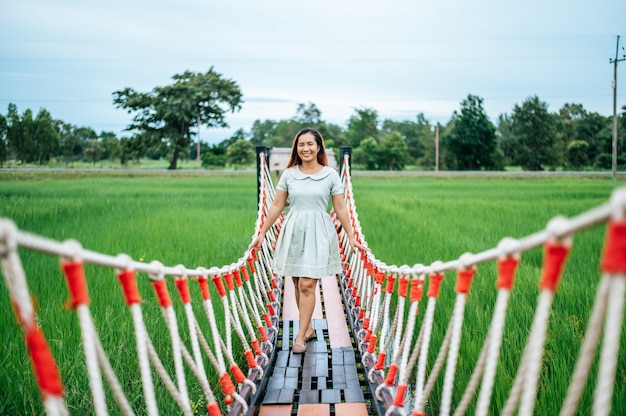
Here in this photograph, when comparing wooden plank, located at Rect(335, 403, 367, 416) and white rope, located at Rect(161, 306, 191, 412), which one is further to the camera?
wooden plank, located at Rect(335, 403, 367, 416)

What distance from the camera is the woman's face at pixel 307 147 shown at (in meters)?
2.72

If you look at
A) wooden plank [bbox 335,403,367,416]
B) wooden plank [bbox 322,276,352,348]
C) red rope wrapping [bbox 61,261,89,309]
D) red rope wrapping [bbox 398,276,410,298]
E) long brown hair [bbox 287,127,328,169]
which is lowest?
wooden plank [bbox 335,403,367,416]

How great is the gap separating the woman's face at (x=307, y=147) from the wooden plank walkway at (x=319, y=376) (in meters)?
0.86

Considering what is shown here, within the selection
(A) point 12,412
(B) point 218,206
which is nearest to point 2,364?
(A) point 12,412

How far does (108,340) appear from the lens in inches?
111

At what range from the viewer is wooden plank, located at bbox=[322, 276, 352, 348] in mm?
2695

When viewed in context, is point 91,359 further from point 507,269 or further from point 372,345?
point 372,345

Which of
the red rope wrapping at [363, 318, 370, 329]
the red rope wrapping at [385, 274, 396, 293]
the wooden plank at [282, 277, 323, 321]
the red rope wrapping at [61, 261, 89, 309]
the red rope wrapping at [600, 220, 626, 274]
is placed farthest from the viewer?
the wooden plank at [282, 277, 323, 321]

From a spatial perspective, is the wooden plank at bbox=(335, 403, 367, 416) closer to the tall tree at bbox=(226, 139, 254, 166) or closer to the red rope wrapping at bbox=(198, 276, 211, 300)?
the red rope wrapping at bbox=(198, 276, 211, 300)

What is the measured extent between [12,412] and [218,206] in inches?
310

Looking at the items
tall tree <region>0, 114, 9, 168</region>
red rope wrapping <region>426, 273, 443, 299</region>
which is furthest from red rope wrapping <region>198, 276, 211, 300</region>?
tall tree <region>0, 114, 9, 168</region>

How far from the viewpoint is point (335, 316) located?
3.11 m

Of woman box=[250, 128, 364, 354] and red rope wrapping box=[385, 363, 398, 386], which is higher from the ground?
woman box=[250, 128, 364, 354]

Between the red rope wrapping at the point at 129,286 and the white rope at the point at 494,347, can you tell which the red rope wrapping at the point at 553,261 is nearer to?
the white rope at the point at 494,347
